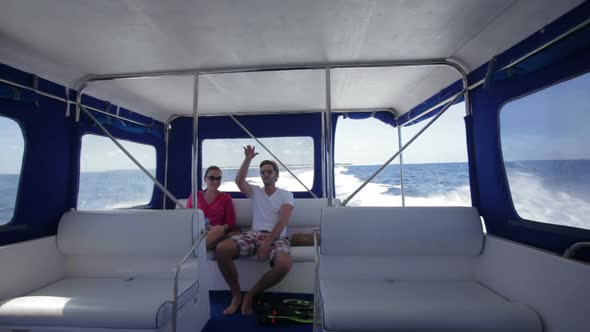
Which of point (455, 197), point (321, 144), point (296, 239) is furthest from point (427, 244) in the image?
point (455, 197)

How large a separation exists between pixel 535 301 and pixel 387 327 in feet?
3.09

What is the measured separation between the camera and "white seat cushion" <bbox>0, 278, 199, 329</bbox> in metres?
1.76

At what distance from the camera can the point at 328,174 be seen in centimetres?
260

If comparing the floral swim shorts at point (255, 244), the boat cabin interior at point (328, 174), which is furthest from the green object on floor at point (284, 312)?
the floral swim shorts at point (255, 244)

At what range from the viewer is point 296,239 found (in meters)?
3.32

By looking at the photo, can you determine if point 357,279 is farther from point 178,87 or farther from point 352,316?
point 178,87

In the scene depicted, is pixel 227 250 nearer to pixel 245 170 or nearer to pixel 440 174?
pixel 245 170

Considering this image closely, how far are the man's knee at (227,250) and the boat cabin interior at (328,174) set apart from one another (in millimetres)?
50

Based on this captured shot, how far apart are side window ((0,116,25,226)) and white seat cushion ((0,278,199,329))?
770 millimetres

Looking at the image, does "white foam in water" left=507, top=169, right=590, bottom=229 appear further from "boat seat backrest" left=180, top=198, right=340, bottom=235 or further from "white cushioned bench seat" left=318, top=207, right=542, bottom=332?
"boat seat backrest" left=180, top=198, right=340, bottom=235

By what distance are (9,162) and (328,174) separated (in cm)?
276

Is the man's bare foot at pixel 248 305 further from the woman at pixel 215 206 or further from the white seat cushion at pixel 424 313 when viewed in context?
the white seat cushion at pixel 424 313

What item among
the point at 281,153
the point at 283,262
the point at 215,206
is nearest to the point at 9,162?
the point at 215,206

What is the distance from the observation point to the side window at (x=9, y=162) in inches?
88.6
